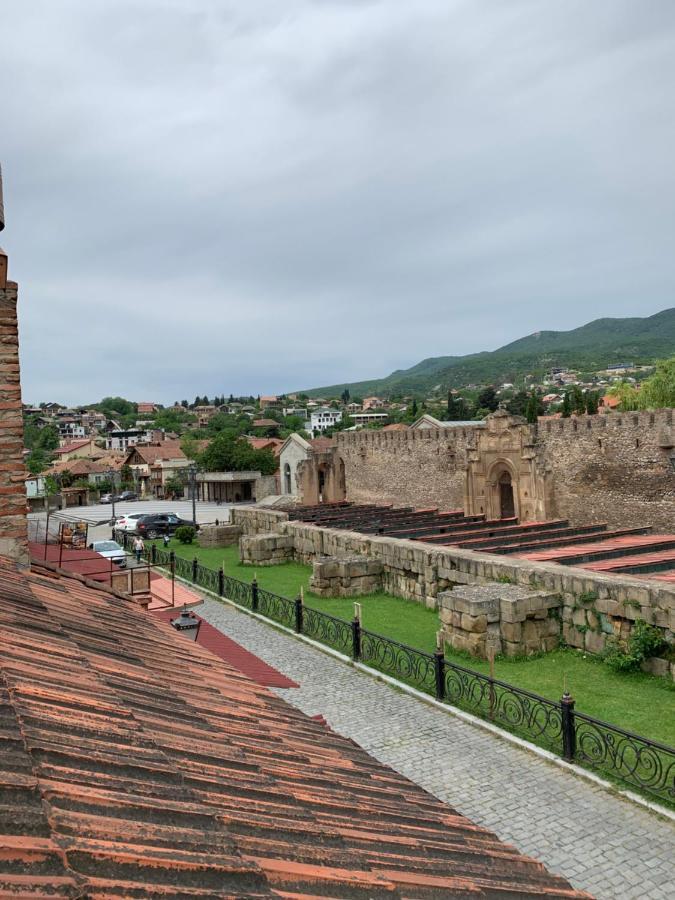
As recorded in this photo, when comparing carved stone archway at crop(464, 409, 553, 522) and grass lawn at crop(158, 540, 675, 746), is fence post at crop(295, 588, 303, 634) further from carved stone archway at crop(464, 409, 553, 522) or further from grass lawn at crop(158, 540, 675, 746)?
carved stone archway at crop(464, 409, 553, 522)

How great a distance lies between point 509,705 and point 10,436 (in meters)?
7.96

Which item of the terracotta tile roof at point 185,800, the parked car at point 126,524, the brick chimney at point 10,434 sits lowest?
the parked car at point 126,524

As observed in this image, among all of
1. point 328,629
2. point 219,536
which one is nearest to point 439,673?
point 328,629

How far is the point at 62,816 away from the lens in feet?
5.79

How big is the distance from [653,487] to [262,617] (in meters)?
12.8

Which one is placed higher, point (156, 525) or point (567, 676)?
point (567, 676)

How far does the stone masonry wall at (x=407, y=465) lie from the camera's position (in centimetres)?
2933

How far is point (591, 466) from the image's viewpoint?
22.4 m

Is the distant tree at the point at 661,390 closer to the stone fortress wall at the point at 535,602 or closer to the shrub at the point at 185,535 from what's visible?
the shrub at the point at 185,535

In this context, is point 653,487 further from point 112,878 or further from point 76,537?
point 112,878

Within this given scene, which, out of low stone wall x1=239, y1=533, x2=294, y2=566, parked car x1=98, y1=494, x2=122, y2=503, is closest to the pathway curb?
low stone wall x1=239, y1=533, x2=294, y2=566

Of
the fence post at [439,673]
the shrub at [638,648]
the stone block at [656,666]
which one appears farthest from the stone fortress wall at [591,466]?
the fence post at [439,673]

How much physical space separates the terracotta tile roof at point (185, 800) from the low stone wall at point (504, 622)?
8027mm

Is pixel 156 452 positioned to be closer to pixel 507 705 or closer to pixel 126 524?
pixel 126 524
